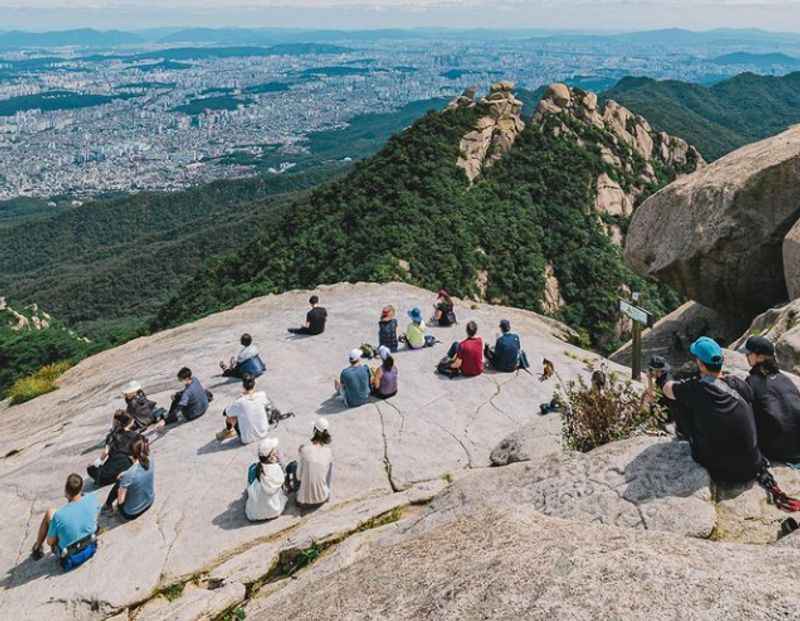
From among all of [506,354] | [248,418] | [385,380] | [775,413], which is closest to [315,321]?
[385,380]

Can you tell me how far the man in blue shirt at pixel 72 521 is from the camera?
7730 mm

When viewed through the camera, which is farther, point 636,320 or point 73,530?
point 636,320

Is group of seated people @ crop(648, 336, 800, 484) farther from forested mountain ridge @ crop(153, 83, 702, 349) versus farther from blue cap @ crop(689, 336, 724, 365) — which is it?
forested mountain ridge @ crop(153, 83, 702, 349)

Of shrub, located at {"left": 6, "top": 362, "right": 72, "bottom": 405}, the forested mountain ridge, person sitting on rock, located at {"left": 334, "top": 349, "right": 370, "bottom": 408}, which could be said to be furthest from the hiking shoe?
the forested mountain ridge

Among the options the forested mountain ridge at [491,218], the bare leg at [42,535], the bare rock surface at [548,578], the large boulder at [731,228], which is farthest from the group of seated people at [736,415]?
the forested mountain ridge at [491,218]

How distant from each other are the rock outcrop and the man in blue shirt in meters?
41.9

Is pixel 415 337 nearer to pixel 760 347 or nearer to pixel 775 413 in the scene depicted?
pixel 760 347

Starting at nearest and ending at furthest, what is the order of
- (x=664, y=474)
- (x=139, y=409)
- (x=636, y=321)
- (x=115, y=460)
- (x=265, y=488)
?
(x=664, y=474)
(x=265, y=488)
(x=115, y=460)
(x=139, y=409)
(x=636, y=321)

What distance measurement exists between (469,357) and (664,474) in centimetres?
732

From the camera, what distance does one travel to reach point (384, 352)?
13.0 metres

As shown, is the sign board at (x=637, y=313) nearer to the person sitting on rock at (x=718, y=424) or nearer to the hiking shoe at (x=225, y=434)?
the person sitting on rock at (x=718, y=424)

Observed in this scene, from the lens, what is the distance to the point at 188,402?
1133cm

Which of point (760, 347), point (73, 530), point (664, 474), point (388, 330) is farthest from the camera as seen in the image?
point (388, 330)

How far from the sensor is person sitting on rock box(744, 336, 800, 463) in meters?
6.24
